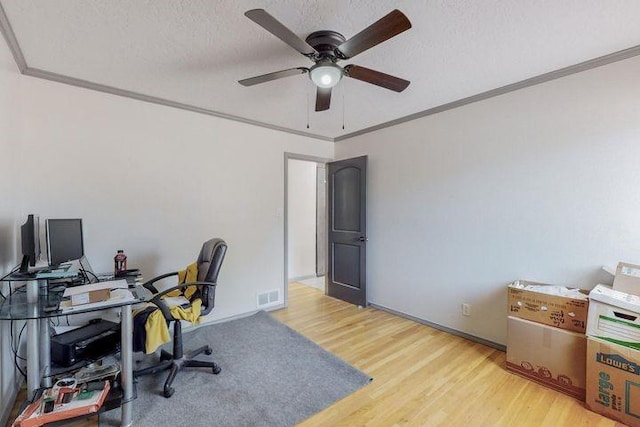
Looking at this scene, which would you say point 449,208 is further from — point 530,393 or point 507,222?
point 530,393

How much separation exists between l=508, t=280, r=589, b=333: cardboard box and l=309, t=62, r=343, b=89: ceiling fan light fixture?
2.17m

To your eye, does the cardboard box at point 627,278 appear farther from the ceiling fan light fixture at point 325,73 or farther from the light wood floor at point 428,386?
the ceiling fan light fixture at point 325,73

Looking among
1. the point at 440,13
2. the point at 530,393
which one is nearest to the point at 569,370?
the point at 530,393

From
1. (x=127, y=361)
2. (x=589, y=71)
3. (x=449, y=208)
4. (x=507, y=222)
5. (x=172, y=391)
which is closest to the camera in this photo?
(x=127, y=361)

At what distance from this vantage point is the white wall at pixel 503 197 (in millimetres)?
2088

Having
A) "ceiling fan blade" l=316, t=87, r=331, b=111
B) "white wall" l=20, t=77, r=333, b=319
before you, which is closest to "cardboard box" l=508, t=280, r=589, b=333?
"ceiling fan blade" l=316, t=87, r=331, b=111

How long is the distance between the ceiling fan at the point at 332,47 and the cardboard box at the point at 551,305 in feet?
6.23

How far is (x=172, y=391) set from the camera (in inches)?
78.7

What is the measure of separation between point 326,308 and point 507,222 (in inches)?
92.0

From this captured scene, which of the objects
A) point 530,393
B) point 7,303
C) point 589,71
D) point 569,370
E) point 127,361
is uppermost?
point 589,71

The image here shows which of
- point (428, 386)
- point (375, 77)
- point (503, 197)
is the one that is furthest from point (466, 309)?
point (375, 77)

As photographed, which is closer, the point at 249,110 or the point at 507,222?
the point at 507,222

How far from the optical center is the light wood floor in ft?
5.87

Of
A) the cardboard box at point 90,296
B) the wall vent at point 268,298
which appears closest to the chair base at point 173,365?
the cardboard box at point 90,296
